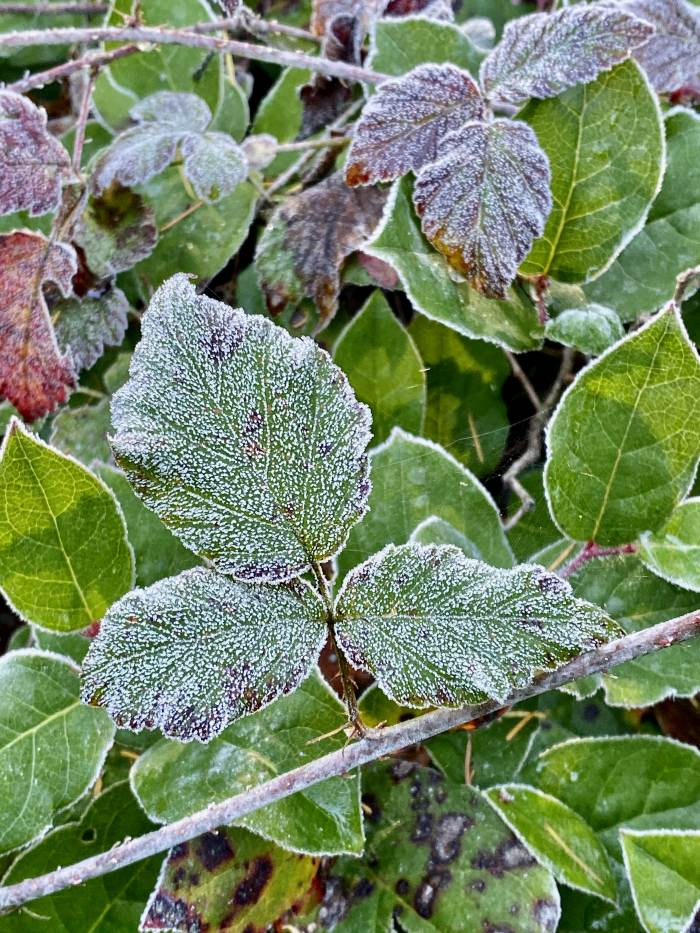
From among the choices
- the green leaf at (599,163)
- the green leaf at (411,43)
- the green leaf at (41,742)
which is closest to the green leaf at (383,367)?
the green leaf at (599,163)

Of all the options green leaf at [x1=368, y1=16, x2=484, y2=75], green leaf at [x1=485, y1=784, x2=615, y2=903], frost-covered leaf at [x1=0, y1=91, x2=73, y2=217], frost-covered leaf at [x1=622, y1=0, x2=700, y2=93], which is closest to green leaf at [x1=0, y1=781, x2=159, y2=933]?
green leaf at [x1=485, y1=784, x2=615, y2=903]

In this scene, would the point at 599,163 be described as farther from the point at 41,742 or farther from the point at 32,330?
the point at 41,742

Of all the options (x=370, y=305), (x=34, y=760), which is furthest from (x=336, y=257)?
(x=34, y=760)

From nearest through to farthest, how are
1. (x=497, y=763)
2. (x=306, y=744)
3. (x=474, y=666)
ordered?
(x=474, y=666), (x=306, y=744), (x=497, y=763)

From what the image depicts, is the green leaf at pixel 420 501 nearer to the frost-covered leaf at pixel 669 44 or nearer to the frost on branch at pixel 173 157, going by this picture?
the frost on branch at pixel 173 157

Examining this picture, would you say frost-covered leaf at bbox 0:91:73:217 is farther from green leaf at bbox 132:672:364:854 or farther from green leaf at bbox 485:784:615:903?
green leaf at bbox 485:784:615:903

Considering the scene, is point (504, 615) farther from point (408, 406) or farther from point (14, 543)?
point (14, 543)
